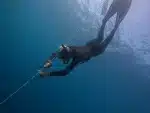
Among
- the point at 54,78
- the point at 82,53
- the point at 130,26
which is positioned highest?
the point at 130,26

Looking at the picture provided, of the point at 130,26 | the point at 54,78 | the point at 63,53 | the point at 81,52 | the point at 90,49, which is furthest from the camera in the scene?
the point at 130,26

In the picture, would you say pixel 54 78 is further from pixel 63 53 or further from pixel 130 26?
pixel 63 53

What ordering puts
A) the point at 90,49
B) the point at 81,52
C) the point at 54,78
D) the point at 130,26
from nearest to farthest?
1. the point at 81,52
2. the point at 90,49
3. the point at 54,78
4. the point at 130,26

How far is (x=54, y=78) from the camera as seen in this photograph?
3.63m

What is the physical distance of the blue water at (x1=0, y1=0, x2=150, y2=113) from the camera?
140 inches

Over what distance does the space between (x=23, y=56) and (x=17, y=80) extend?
0.29 metres

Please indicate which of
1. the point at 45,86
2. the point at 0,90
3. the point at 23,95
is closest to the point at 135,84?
the point at 45,86

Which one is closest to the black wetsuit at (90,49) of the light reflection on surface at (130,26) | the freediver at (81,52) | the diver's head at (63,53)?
the freediver at (81,52)

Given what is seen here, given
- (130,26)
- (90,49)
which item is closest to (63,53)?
(90,49)

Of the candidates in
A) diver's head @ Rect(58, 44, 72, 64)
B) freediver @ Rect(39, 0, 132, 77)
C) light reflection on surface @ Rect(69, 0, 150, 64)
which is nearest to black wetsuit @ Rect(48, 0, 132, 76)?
freediver @ Rect(39, 0, 132, 77)

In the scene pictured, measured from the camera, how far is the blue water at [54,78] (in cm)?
356

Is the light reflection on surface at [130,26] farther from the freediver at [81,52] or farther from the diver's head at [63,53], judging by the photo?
the diver's head at [63,53]

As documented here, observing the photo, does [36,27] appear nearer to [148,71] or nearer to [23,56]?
[23,56]

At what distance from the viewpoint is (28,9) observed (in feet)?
11.8
